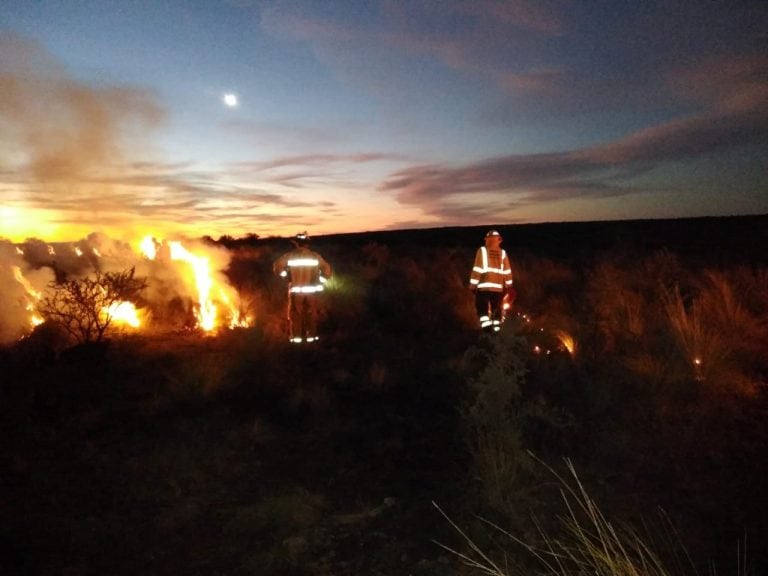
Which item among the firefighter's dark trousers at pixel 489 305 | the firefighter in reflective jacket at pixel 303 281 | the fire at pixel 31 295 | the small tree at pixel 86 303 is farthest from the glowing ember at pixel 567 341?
the fire at pixel 31 295

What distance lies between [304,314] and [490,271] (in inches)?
148

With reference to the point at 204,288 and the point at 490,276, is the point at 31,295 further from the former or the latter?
the point at 490,276

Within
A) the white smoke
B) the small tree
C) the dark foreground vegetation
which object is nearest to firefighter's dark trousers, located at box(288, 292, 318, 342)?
the dark foreground vegetation

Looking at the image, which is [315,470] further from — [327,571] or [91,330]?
[91,330]

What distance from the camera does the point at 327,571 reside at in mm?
3977

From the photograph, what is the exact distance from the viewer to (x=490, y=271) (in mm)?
10312

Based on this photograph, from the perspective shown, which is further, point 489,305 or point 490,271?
point 489,305

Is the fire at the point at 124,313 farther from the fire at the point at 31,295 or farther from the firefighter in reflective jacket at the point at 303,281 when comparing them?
the firefighter in reflective jacket at the point at 303,281

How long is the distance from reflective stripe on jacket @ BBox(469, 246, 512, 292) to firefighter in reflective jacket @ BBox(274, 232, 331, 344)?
3.01m

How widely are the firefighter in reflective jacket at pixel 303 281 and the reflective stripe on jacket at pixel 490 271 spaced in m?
3.01

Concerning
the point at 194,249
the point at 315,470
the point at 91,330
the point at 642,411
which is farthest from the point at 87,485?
the point at 194,249

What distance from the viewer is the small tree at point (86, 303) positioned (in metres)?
11.0

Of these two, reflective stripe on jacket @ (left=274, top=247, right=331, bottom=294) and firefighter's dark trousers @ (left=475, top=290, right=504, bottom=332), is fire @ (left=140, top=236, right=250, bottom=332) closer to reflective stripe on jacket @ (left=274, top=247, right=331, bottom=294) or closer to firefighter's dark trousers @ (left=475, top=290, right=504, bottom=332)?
reflective stripe on jacket @ (left=274, top=247, right=331, bottom=294)

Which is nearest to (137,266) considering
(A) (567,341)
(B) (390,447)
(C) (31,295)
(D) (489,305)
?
(C) (31,295)
